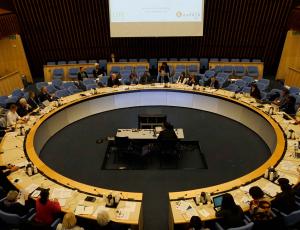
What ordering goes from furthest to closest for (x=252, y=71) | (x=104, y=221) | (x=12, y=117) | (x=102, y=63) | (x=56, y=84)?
1. (x=102, y=63)
2. (x=252, y=71)
3. (x=56, y=84)
4. (x=12, y=117)
5. (x=104, y=221)

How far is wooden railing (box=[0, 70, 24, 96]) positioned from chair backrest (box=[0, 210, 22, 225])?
8722 millimetres

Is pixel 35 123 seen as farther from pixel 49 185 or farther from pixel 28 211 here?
pixel 28 211

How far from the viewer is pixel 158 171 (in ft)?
26.3

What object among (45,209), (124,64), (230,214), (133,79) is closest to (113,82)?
(133,79)

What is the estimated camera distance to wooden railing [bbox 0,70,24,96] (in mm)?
13078

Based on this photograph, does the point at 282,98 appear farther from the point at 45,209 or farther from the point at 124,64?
the point at 45,209

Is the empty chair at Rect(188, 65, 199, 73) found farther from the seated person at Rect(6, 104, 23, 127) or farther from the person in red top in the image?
the person in red top

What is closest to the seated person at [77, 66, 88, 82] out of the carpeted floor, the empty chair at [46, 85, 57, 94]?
the empty chair at [46, 85, 57, 94]

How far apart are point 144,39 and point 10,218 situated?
1218 cm

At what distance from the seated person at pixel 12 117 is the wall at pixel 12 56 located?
6.96 metres

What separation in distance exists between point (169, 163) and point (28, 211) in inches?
153

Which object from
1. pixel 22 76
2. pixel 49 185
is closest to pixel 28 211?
pixel 49 185

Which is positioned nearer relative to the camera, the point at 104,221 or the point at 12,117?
the point at 104,221

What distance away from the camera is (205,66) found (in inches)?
637
